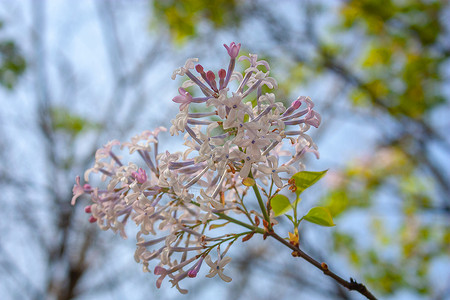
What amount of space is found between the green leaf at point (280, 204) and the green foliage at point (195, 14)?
19.5 feet

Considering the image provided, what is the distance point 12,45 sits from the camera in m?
6.27

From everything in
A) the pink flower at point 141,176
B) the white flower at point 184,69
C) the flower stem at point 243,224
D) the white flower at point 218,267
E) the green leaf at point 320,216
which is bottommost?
the white flower at point 218,267

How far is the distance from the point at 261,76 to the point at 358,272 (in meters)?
7.48

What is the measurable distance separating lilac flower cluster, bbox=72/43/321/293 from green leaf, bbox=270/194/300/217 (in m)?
0.05

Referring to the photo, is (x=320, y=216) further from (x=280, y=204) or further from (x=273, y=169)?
(x=273, y=169)

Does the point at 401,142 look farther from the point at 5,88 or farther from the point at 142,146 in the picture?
the point at 5,88

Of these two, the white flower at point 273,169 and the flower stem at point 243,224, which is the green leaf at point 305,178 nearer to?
the white flower at point 273,169

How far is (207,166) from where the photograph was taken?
1.22 m

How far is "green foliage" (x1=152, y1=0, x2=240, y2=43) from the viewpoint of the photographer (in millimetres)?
6820

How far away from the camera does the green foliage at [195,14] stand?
6820 mm

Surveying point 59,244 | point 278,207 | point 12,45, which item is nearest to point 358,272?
point 59,244

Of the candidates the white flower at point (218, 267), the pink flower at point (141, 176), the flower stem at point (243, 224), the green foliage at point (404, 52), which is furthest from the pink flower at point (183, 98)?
the green foliage at point (404, 52)

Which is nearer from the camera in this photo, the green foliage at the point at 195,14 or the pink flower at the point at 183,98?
the pink flower at the point at 183,98

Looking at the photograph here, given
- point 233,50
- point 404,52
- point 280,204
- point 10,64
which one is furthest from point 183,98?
point 404,52
